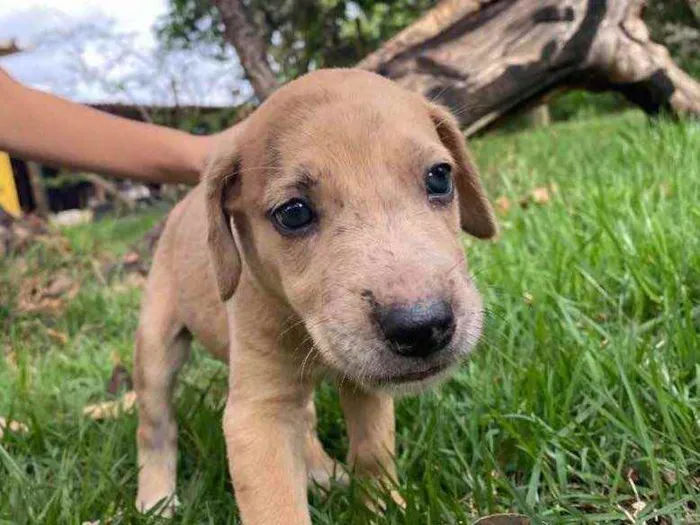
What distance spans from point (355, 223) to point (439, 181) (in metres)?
0.35

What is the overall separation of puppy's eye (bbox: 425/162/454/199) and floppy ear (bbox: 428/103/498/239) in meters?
0.31

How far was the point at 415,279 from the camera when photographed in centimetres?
174

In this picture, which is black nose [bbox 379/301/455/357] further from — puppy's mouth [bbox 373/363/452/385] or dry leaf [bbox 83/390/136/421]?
dry leaf [bbox 83/390/136/421]

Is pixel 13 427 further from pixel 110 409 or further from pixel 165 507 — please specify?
pixel 165 507

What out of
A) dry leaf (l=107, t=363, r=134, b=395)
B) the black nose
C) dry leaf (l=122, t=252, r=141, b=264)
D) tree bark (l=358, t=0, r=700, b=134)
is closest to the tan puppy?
the black nose

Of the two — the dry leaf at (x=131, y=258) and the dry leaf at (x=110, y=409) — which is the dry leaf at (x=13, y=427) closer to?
the dry leaf at (x=110, y=409)

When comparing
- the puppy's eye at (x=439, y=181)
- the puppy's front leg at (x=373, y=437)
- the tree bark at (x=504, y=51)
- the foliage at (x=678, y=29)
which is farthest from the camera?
the foliage at (x=678, y=29)

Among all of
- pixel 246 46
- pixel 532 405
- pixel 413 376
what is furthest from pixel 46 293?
pixel 413 376

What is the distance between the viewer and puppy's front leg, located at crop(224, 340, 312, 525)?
2.04 metres

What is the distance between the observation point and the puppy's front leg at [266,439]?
2043 millimetres

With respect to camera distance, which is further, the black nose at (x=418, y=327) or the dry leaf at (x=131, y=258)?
the dry leaf at (x=131, y=258)

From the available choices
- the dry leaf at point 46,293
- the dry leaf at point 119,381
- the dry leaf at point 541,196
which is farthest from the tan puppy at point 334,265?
the dry leaf at point 46,293

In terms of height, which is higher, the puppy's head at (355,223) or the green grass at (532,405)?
the puppy's head at (355,223)

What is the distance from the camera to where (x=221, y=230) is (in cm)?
233
